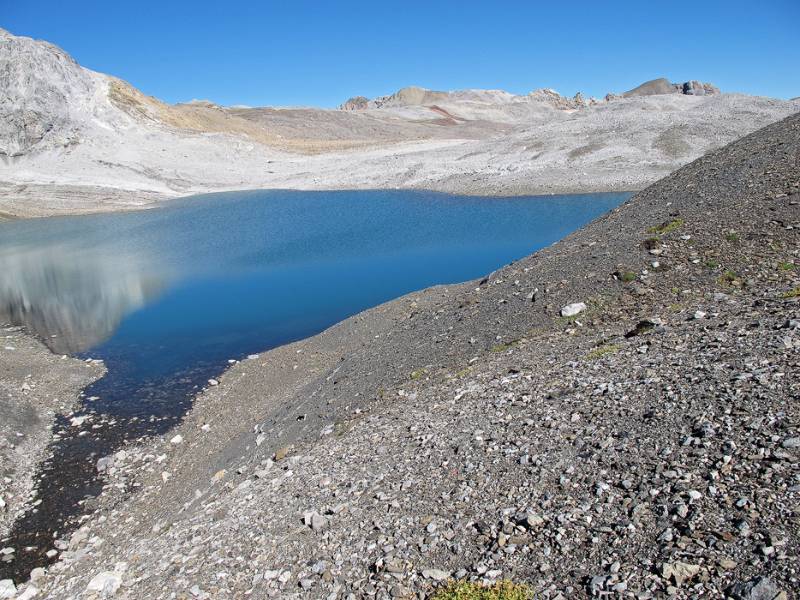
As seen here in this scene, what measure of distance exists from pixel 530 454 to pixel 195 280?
79.5 ft

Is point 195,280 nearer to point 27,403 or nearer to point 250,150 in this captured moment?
point 27,403

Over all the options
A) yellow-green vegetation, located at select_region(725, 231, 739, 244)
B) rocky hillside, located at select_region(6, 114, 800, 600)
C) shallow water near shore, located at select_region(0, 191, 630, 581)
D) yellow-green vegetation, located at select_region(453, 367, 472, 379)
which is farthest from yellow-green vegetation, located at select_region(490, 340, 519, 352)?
shallow water near shore, located at select_region(0, 191, 630, 581)

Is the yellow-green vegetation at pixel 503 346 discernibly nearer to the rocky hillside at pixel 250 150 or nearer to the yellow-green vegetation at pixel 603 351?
the yellow-green vegetation at pixel 603 351

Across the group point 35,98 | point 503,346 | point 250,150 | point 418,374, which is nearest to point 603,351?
point 503,346

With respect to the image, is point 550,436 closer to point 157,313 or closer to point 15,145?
point 157,313

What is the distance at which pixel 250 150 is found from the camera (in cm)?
8000

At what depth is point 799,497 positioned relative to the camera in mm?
4883

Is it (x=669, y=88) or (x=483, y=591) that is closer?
(x=483, y=591)

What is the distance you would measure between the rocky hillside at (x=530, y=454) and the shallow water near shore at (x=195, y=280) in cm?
132

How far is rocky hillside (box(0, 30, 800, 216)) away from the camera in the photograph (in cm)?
5316

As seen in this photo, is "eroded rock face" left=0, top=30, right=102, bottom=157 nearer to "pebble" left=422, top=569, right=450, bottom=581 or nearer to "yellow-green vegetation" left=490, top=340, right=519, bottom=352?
"yellow-green vegetation" left=490, top=340, right=519, bottom=352

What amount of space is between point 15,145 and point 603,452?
254 ft

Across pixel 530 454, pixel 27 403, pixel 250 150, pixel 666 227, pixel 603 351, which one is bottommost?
pixel 27 403

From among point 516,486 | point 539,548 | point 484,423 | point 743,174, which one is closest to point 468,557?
point 539,548
